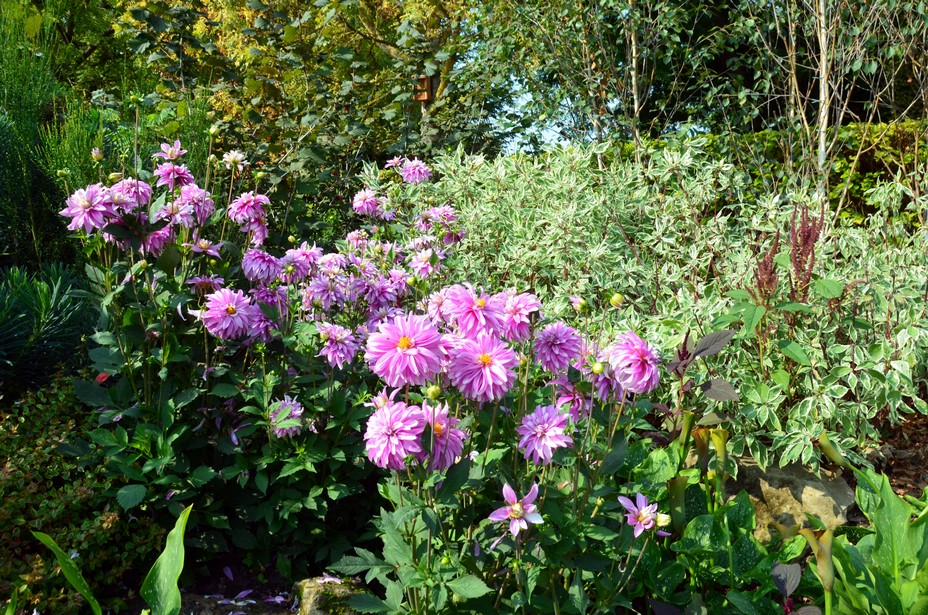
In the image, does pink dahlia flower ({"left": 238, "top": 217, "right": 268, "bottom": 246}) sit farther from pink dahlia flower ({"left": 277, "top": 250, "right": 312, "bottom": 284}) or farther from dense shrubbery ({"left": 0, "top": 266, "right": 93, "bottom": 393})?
dense shrubbery ({"left": 0, "top": 266, "right": 93, "bottom": 393})

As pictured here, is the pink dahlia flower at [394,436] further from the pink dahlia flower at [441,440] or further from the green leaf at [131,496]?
the green leaf at [131,496]

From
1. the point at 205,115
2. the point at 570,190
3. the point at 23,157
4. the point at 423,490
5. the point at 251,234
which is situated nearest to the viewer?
the point at 423,490

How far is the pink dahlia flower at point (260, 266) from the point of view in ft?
7.96

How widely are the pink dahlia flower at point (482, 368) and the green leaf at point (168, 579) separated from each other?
26.7 inches

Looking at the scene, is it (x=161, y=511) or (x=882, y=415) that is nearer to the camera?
(x=161, y=511)

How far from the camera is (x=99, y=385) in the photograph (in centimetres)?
246

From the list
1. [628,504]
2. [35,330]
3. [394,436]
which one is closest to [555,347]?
[628,504]

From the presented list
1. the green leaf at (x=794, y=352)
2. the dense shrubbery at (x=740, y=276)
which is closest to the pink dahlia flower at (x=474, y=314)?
the dense shrubbery at (x=740, y=276)

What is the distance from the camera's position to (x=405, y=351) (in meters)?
1.42

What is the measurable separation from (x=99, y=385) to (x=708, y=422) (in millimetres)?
2043

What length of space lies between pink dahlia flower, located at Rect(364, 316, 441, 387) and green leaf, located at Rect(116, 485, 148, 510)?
1167mm

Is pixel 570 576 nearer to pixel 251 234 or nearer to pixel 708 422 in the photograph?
pixel 708 422

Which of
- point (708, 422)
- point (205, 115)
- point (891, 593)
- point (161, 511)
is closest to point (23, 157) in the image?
point (205, 115)

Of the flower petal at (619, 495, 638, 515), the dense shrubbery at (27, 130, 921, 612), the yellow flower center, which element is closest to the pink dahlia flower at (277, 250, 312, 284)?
the dense shrubbery at (27, 130, 921, 612)
